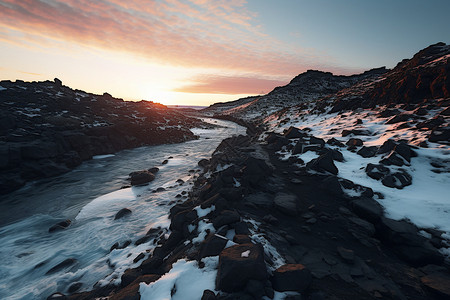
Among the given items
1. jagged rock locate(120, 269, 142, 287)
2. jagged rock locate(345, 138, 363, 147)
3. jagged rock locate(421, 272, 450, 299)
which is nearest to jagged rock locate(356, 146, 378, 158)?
jagged rock locate(345, 138, 363, 147)

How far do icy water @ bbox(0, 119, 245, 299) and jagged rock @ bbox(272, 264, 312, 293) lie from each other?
5025mm

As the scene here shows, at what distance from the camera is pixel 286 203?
7777 millimetres

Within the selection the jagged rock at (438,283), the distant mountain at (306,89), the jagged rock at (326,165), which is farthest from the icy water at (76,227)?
the distant mountain at (306,89)

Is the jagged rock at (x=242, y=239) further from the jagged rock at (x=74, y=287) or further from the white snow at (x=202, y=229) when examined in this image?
the jagged rock at (x=74, y=287)

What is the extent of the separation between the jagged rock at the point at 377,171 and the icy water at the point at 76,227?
10.1m

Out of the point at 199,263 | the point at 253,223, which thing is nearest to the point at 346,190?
the point at 253,223

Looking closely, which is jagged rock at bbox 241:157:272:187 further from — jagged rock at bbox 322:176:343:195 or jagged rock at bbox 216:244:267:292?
jagged rock at bbox 216:244:267:292

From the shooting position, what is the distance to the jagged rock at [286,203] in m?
7.40

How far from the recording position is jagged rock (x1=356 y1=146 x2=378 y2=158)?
11406mm

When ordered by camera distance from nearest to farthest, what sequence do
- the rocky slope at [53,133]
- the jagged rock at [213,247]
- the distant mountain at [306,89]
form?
the jagged rock at [213,247] → the rocky slope at [53,133] → the distant mountain at [306,89]

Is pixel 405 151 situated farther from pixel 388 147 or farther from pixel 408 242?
pixel 408 242

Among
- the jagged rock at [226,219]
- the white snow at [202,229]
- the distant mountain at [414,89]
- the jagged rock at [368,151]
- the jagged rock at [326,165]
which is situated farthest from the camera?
the distant mountain at [414,89]

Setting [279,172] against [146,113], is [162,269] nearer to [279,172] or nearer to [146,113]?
[279,172]

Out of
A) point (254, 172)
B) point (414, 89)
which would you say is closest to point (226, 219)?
point (254, 172)
